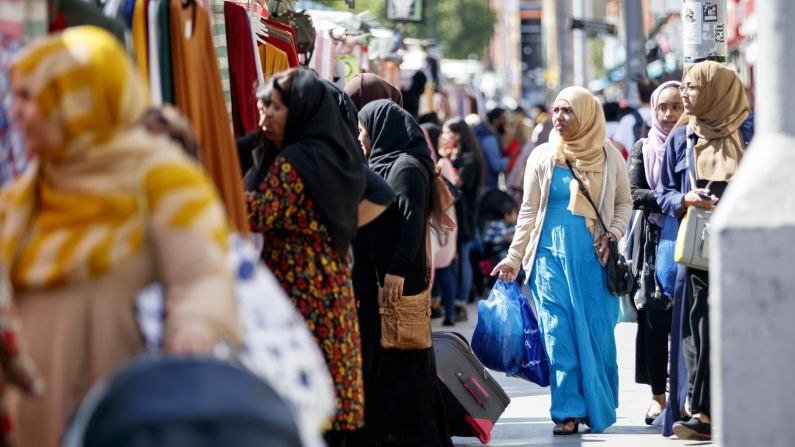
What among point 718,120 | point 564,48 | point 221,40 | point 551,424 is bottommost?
point 564,48

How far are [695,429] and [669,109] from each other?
197 cm

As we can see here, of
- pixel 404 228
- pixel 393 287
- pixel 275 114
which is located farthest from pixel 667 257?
pixel 275 114

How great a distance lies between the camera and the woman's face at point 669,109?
29.5 ft

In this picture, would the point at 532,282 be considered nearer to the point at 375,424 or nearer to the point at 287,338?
the point at 375,424

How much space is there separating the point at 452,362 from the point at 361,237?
3.39ft

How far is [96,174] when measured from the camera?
13.0 feet

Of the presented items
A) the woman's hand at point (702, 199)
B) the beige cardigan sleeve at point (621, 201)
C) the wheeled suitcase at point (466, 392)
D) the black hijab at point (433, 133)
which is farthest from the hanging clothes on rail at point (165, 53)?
the black hijab at point (433, 133)

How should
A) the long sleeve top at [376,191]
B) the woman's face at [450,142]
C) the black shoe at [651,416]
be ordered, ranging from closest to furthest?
the long sleeve top at [376,191]
the black shoe at [651,416]
the woman's face at [450,142]

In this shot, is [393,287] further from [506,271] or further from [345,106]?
[506,271]

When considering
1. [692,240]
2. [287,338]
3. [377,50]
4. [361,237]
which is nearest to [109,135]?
[287,338]

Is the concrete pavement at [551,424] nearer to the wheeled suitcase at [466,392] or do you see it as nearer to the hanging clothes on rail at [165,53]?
the wheeled suitcase at [466,392]

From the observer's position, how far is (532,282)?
877 cm

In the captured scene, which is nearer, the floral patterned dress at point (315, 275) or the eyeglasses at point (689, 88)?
the floral patterned dress at point (315, 275)

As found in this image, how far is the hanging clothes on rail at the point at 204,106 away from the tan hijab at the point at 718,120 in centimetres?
309
